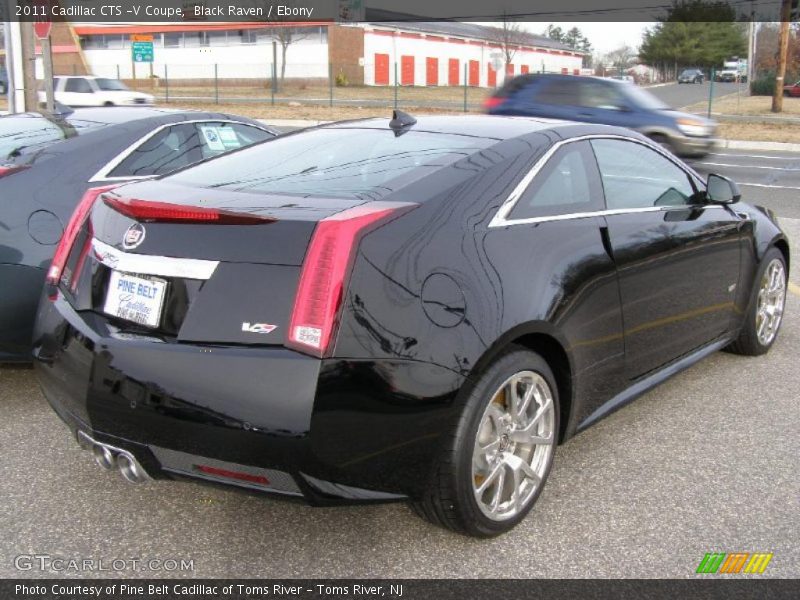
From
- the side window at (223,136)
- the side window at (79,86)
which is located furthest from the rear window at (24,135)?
the side window at (79,86)

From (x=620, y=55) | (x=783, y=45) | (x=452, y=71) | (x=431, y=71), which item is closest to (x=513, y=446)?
(x=783, y=45)

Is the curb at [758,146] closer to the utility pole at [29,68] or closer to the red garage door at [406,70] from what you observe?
the utility pole at [29,68]

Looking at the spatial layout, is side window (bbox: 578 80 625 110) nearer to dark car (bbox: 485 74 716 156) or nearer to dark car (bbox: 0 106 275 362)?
dark car (bbox: 485 74 716 156)

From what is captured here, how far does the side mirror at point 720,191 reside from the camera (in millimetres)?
4672

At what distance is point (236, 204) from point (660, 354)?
2.24 metres

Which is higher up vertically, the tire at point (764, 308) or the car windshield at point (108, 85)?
the car windshield at point (108, 85)

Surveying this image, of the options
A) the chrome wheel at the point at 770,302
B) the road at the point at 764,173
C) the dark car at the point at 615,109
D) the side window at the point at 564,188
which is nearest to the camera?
the side window at the point at 564,188

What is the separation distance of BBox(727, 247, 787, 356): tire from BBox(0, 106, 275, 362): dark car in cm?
366

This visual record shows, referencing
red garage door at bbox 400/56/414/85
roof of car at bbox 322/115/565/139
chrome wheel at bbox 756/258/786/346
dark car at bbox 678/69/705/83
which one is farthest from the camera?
dark car at bbox 678/69/705/83

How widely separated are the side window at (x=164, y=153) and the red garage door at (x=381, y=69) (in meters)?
61.7

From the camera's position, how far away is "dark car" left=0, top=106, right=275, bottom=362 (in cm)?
433

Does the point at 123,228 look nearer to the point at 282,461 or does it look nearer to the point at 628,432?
the point at 282,461

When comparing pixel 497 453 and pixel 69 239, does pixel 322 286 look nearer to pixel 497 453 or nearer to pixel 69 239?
pixel 497 453

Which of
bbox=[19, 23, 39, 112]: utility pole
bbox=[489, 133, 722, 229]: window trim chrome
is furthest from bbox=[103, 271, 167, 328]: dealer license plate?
bbox=[19, 23, 39, 112]: utility pole
